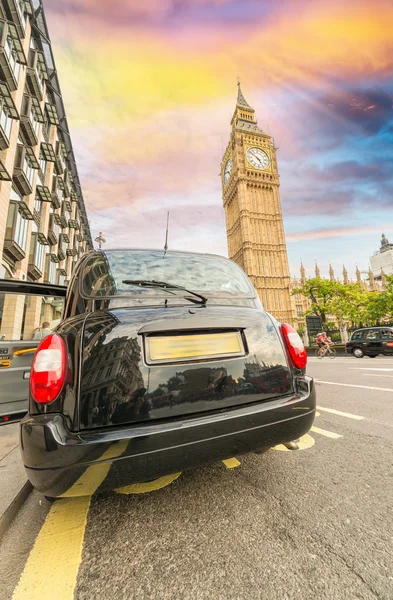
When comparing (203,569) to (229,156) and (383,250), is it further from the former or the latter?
(383,250)

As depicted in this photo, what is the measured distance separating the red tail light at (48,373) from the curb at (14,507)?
0.89m

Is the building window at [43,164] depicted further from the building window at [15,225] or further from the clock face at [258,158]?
the clock face at [258,158]

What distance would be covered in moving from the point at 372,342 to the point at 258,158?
219 ft

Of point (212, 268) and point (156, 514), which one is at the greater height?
point (212, 268)

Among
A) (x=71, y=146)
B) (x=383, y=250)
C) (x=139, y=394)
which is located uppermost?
(x=383, y=250)

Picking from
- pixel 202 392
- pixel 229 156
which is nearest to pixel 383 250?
pixel 229 156

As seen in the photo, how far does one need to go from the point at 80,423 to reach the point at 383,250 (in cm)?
12884

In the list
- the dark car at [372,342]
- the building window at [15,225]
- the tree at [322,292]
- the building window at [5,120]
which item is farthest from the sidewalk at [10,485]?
the tree at [322,292]

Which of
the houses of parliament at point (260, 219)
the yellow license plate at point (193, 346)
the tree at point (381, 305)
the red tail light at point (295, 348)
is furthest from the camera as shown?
the houses of parliament at point (260, 219)

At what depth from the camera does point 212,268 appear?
7.53 feet

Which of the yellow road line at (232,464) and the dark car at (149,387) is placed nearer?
the dark car at (149,387)

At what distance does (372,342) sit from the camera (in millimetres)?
16484

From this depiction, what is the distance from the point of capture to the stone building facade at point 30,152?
14.7 m

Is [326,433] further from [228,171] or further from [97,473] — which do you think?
[228,171]
